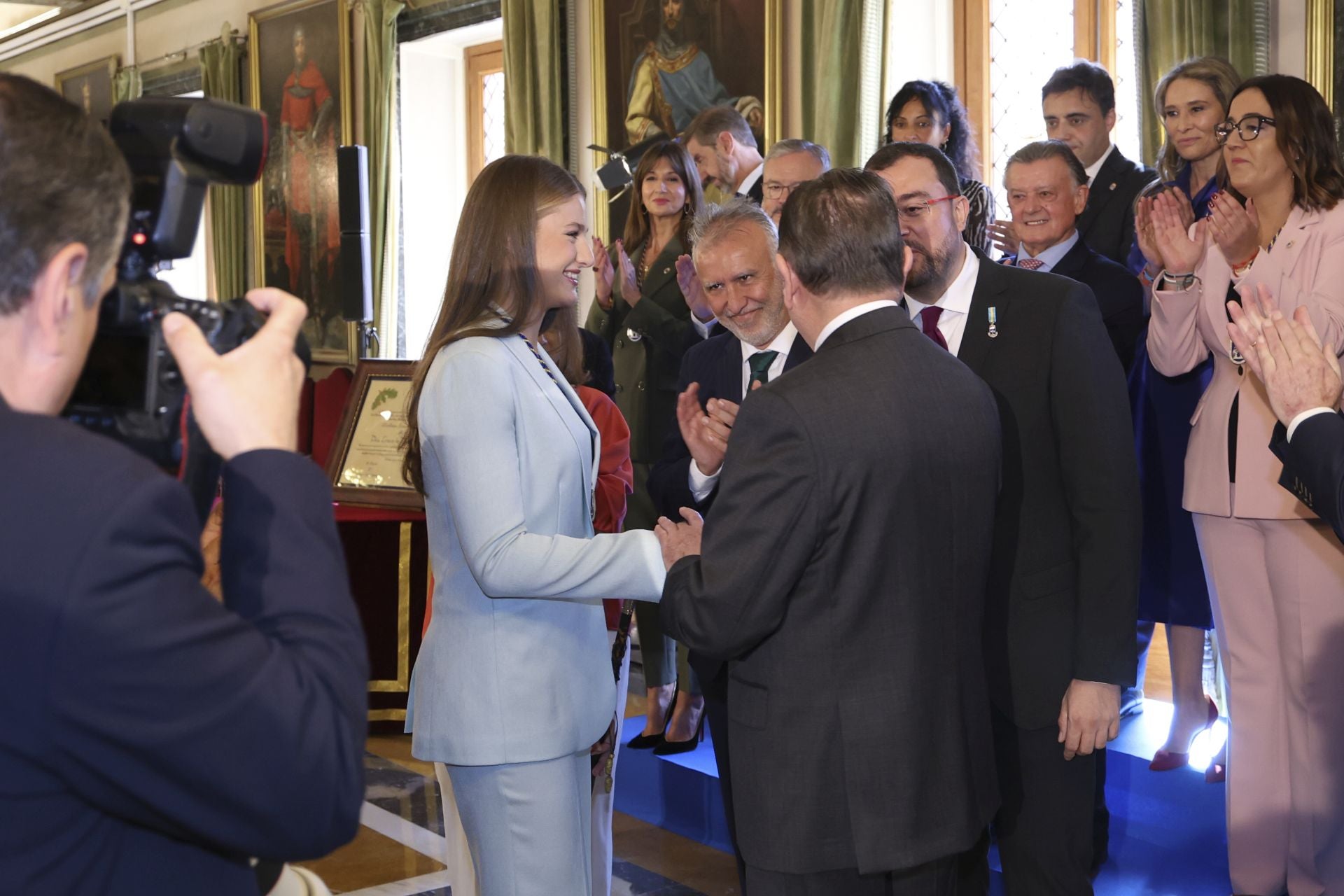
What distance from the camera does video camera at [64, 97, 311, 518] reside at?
1.05 metres

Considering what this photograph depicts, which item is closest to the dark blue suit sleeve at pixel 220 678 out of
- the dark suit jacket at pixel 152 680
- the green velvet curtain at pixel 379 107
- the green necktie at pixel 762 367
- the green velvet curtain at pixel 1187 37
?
the dark suit jacket at pixel 152 680

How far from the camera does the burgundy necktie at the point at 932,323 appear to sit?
99.7 inches

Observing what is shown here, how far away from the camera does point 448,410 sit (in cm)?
202

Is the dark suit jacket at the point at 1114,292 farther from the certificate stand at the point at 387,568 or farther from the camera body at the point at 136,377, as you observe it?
the camera body at the point at 136,377

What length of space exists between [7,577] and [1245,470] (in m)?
2.91

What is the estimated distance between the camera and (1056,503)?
7.97 feet

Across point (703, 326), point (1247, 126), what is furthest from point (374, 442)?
point (1247, 126)

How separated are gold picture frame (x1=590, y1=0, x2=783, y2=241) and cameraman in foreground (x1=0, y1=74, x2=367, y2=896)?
6.16 metres

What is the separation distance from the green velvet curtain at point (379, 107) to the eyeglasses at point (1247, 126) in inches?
290

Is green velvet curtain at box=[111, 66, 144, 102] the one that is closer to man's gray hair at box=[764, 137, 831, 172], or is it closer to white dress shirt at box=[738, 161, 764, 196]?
white dress shirt at box=[738, 161, 764, 196]

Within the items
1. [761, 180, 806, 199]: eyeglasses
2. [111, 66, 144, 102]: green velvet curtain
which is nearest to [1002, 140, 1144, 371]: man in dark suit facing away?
[761, 180, 806, 199]: eyeglasses

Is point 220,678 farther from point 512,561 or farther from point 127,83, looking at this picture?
point 127,83

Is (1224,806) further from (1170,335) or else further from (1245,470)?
(1170,335)

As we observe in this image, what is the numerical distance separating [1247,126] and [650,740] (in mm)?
2616
